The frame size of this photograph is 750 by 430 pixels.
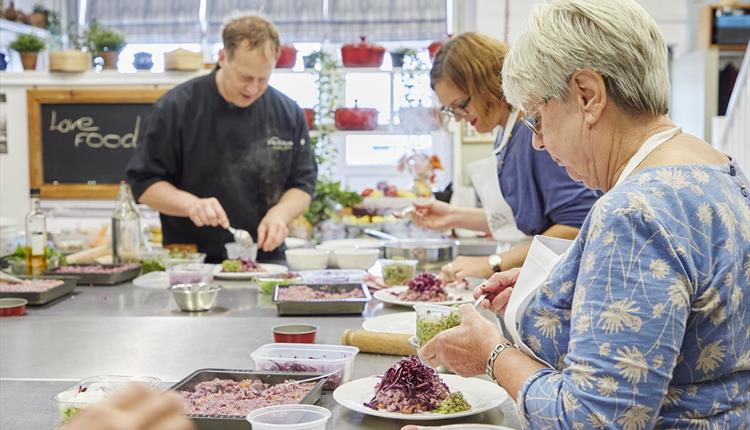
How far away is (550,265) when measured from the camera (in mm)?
1509

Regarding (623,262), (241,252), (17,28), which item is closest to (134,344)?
(241,252)

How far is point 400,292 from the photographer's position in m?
3.05

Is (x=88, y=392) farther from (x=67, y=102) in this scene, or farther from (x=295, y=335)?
(x=67, y=102)

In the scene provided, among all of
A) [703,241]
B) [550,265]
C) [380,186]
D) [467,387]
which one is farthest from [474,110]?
[380,186]

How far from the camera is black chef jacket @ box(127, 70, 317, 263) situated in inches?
164

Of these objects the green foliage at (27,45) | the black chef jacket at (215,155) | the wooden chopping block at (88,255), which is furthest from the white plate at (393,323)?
the green foliage at (27,45)

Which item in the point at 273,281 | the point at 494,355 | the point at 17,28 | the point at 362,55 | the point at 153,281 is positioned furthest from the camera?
the point at 17,28

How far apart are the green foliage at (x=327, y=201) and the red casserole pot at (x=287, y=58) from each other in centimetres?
113

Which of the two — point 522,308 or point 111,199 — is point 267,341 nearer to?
point 522,308

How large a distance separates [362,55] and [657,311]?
5.56 meters

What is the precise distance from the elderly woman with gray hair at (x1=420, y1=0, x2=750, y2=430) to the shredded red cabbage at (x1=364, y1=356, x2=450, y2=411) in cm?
18

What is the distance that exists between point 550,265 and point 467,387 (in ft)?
1.59

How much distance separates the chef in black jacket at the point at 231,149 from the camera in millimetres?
4020

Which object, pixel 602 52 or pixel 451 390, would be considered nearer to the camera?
pixel 602 52
